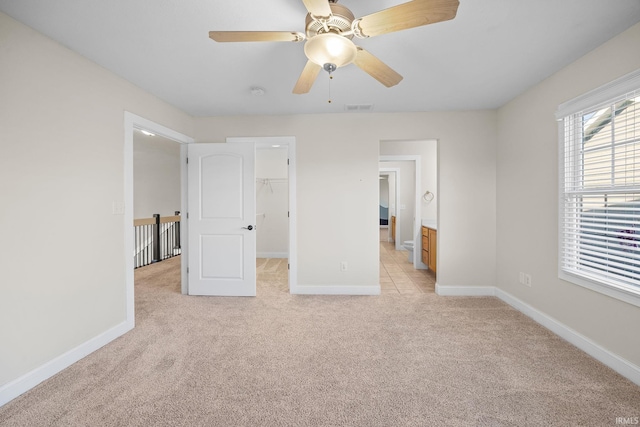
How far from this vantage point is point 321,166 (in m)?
3.38

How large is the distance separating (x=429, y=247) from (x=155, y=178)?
257 inches

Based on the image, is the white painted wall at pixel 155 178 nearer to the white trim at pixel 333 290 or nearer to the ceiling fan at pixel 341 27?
the white trim at pixel 333 290

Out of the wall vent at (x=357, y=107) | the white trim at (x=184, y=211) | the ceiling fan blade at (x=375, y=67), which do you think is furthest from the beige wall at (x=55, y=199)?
the wall vent at (x=357, y=107)

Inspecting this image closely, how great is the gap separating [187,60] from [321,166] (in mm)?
1792

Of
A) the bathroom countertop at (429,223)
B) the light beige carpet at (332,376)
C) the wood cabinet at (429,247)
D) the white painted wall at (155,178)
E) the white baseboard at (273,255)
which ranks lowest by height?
the light beige carpet at (332,376)

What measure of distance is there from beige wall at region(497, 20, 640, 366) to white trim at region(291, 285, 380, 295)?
63.6 inches

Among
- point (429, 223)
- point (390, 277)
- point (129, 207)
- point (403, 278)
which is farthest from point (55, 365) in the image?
point (429, 223)

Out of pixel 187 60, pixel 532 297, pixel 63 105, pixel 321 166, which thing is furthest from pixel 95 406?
pixel 532 297

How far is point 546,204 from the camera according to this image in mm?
2484

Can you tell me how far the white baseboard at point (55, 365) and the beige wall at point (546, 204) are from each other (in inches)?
155

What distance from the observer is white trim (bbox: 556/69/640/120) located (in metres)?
1.72

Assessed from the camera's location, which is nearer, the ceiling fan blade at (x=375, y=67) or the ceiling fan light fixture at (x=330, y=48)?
the ceiling fan light fixture at (x=330, y=48)

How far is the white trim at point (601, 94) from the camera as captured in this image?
1.72 meters

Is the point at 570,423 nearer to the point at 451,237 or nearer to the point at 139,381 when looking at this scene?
the point at 451,237
